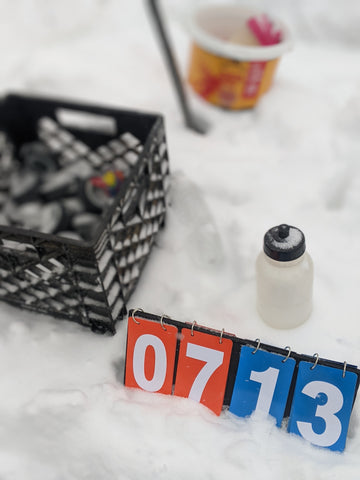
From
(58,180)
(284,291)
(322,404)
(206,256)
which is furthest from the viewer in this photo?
(58,180)

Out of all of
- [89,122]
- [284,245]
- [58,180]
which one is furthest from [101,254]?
[89,122]

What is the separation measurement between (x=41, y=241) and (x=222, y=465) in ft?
1.56

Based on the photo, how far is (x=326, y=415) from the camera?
27.9 inches

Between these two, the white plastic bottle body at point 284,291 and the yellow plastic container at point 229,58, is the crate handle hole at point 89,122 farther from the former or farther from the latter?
the white plastic bottle body at point 284,291

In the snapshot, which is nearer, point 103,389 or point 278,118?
point 103,389

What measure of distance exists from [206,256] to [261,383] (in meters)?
0.34

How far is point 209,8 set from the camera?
1412 mm

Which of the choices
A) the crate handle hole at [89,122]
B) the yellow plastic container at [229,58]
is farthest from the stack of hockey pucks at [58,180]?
the yellow plastic container at [229,58]

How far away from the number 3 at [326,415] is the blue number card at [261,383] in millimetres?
38

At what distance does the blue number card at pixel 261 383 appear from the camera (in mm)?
704

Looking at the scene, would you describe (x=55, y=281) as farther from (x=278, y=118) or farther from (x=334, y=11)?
(x=334, y=11)

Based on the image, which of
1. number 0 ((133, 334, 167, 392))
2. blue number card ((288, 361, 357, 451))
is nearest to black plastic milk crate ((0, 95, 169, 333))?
number 0 ((133, 334, 167, 392))

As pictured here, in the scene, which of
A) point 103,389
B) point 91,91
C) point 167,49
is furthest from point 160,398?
point 91,91

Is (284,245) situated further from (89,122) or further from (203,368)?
(89,122)
